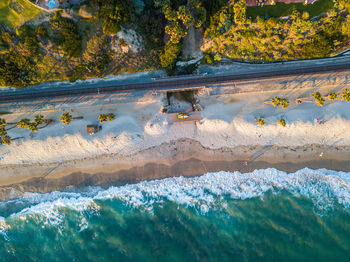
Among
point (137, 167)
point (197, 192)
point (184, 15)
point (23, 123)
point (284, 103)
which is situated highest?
point (184, 15)

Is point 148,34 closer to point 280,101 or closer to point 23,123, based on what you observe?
point 280,101

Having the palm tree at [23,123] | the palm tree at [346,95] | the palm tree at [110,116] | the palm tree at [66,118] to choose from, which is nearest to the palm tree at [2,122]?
the palm tree at [23,123]

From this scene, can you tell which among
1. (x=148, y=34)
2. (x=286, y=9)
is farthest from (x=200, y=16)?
(x=286, y=9)

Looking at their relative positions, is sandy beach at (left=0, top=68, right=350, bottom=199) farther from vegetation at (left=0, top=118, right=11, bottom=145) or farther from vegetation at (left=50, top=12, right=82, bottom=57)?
vegetation at (left=50, top=12, right=82, bottom=57)

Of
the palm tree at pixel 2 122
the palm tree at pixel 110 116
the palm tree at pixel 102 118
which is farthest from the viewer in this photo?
the palm tree at pixel 110 116

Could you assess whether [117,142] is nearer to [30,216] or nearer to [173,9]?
[30,216]

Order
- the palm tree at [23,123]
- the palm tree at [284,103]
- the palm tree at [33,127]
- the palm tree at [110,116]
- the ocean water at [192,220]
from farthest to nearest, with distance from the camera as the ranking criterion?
the ocean water at [192,220] → the palm tree at [110,116] → the palm tree at [284,103] → the palm tree at [33,127] → the palm tree at [23,123]

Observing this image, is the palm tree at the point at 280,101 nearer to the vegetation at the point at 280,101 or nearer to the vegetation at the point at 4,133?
the vegetation at the point at 280,101
